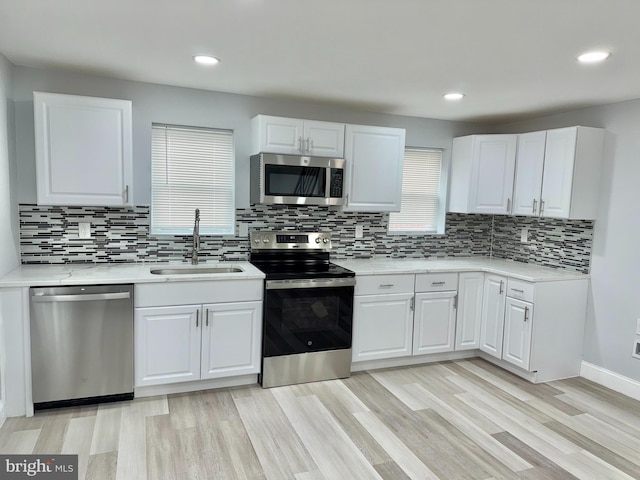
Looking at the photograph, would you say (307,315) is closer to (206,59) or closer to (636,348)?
(206,59)

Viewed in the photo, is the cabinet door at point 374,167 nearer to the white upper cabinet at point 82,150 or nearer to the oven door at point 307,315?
the oven door at point 307,315

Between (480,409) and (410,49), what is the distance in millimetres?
2467

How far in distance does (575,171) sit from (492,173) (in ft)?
2.54

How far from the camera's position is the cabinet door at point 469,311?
403 cm

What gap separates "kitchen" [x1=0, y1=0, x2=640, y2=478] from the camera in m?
3.15

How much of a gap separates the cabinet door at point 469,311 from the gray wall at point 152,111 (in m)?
1.72

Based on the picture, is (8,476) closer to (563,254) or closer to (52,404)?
(52,404)

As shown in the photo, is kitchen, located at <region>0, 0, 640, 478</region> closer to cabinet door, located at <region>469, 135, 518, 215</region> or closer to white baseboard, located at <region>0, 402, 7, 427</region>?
cabinet door, located at <region>469, 135, 518, 215</region>

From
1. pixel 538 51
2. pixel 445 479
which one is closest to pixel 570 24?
pixel 538 51

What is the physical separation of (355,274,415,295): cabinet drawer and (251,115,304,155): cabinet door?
1.20 meters

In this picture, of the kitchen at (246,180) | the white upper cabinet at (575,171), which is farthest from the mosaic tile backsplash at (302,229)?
the white upper cabinet at (575,171)

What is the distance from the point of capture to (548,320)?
144 inches

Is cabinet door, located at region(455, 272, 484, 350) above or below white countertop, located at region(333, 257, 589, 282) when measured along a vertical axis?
below

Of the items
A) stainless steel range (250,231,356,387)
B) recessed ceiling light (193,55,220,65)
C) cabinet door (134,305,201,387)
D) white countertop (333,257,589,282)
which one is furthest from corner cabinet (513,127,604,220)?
cabinet door (134,305,201,387)
